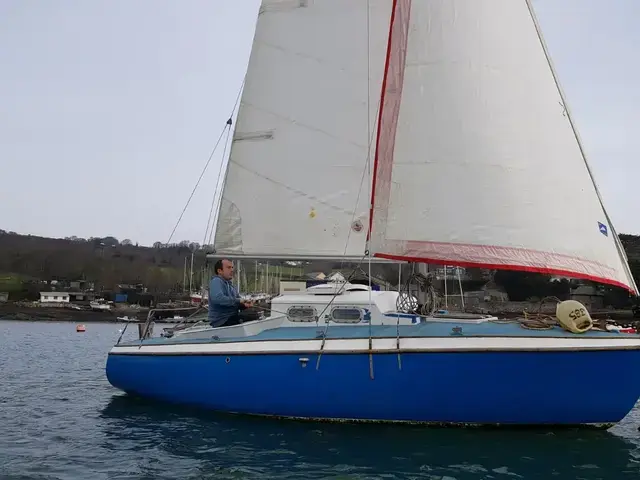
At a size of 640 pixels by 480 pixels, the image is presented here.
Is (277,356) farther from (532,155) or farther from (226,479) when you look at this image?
(532,155)

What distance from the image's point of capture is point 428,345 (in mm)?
8297

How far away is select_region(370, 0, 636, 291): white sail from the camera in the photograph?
861 centimetres

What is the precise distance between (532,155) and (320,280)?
464cm

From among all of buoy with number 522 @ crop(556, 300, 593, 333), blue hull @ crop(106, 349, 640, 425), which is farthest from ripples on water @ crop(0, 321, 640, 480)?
buoy with number 522 @ crop(556, 300, 593, 333)

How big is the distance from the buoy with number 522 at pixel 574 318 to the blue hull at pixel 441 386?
→ 423mm

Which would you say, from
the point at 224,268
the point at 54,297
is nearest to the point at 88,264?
the point at 54,297

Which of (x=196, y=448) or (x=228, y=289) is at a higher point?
(x=228, y=289)

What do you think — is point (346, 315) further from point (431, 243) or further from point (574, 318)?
point (574, 318)

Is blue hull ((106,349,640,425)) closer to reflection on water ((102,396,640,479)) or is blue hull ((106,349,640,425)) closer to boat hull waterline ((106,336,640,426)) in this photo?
boat hull waterline ((106,336,640,426))

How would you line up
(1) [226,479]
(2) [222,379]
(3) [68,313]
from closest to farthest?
1. (1) [226,479]
2. (2) [222,379]
3. (3) [68,313]

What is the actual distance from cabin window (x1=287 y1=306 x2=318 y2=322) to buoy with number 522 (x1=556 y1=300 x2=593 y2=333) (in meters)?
3.61

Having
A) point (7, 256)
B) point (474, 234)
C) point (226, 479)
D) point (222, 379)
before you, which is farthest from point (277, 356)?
point (7, 256)

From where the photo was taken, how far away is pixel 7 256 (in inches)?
5728

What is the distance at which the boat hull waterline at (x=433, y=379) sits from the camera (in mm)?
7984
